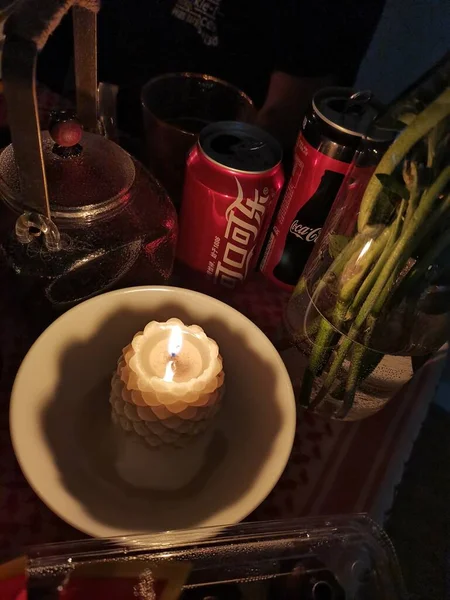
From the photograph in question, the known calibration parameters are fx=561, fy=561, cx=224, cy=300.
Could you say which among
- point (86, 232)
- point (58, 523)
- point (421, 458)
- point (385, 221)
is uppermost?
point (385, 221)

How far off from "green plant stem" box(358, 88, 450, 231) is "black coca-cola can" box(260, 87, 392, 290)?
6 cm

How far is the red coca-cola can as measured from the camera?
0.55 metres

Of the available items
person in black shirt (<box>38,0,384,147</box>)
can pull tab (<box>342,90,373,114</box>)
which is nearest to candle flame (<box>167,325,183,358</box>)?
can pull tab (<box>342,90,373,114</box>)

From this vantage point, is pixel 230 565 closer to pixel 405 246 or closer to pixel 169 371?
pixel 169 371

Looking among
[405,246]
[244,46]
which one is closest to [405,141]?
[405,246]

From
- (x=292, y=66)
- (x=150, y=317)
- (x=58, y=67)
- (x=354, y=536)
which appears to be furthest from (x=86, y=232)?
(x=58, y=67)

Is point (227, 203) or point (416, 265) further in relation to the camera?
point (227, 203)

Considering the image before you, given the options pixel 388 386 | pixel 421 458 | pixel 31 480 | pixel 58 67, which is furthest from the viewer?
pixel 421 458

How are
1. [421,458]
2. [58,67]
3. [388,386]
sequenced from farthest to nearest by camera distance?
[421,458], [58,67], [388,386]

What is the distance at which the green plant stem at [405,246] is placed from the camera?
392mm

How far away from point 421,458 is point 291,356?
81cm

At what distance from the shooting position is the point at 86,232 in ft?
1.65

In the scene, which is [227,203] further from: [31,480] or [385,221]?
[31,480]

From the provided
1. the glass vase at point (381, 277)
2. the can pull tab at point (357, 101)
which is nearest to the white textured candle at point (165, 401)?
the glass vase at point (381, 277)
